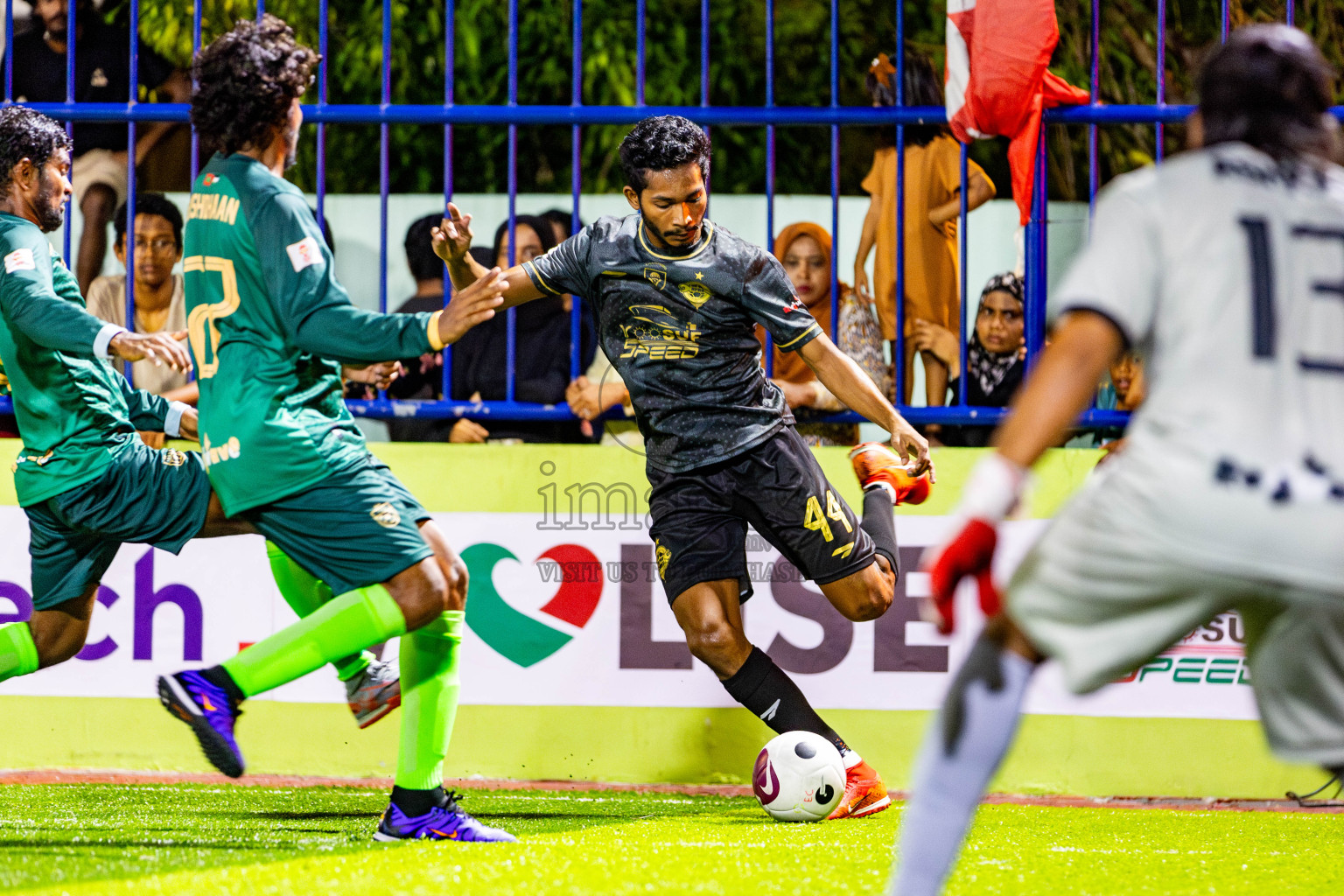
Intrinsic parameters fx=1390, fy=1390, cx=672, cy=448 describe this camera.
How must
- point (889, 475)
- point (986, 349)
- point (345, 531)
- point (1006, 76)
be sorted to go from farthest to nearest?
point (986, 349), point (1006, 76), point (889, 475), point (345, 531)

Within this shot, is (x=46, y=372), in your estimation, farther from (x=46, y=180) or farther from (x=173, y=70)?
(x=173, y=70)

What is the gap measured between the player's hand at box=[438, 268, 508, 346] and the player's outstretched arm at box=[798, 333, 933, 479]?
136 centimetres

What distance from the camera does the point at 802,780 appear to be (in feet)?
14.2

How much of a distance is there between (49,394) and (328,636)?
1236 millimetres

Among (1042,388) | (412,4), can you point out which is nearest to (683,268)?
(1042,388)

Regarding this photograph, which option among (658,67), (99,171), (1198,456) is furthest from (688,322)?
(658,67)

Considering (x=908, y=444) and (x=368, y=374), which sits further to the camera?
(x=368, y=374)

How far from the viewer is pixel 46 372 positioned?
395 cm

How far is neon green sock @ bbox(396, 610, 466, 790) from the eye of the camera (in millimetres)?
3678

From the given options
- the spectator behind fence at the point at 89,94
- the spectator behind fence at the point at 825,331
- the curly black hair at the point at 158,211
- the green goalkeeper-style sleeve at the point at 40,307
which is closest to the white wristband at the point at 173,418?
the green goalkeeper-style sleeve at the point at 40,307

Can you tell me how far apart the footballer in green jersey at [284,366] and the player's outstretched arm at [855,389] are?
1417mm

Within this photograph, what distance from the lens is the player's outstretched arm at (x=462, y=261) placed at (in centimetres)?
421

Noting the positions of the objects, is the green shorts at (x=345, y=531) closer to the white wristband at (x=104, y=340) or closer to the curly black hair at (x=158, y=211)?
the white wristband at (x=104, y=340)

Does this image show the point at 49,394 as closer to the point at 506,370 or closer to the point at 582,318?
the point at 506,370
